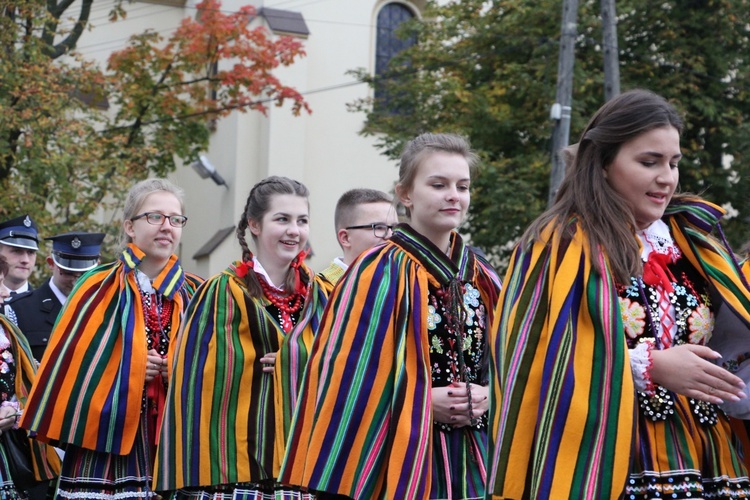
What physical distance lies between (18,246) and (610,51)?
8.75 metres

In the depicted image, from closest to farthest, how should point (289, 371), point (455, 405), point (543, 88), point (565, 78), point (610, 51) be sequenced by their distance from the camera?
point (455, 405), point (289, 371), point (610, 51), point (565, 78), point (543, 88)

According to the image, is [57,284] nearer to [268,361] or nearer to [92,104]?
[268,361]

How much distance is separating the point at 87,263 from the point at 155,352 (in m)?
1.87

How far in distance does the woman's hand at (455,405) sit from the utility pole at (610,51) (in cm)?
1099

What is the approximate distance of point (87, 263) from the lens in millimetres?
7637

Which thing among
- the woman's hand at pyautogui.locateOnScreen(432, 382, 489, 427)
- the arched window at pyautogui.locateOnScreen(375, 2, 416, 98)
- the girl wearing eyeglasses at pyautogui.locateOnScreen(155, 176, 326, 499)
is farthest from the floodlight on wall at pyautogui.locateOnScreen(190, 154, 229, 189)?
the woman's hand at pyautogui.locateOnScreen(432, 382, 489, 427)

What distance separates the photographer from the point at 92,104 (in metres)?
15.2

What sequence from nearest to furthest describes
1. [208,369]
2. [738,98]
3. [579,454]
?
[579,454], [208,369], [738,98]

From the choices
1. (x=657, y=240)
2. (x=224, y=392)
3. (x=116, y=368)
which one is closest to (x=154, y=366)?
(x=116, y=368)

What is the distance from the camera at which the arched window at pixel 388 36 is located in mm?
22500

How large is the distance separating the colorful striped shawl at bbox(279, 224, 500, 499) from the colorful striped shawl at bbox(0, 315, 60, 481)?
99.9 inches

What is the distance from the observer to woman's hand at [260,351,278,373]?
534 centimetres

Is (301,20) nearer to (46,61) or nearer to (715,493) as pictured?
(46,61)

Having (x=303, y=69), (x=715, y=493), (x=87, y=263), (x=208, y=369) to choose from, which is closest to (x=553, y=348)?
(x=715, y=493)
